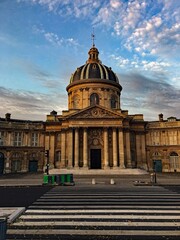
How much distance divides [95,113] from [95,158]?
958cm

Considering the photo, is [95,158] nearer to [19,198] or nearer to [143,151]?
[143,151]

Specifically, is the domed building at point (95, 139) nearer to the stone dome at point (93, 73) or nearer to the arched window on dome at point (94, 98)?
the arched window on dome at point (94, 98)

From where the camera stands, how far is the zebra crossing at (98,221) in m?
7.53

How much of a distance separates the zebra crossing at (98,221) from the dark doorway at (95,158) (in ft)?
113

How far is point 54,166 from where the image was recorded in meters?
49.4

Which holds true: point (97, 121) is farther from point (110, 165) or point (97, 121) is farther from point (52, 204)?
point (52, 204)

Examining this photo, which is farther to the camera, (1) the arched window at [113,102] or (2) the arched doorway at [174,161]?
(1) the arched window at [113,102]

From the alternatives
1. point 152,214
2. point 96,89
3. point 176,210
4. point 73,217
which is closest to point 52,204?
point 73,217

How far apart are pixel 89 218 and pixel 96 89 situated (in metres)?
47.2

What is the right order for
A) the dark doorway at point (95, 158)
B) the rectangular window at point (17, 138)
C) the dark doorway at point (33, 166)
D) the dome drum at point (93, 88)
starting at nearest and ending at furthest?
the dark doorway at point (95, 158) → the rectangular window at point (17, 138) → the dark doorway at point (33, 166) → the dome drum at point (93, 88)

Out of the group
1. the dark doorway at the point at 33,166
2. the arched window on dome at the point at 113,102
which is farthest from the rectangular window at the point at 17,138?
the arched window on dome at the point at 113,102

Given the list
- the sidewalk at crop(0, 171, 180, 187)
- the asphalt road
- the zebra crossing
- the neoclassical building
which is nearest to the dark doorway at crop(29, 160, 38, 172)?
the neoclassical building

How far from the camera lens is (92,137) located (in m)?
47.1

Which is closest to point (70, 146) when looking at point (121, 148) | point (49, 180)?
point (121, 148)
